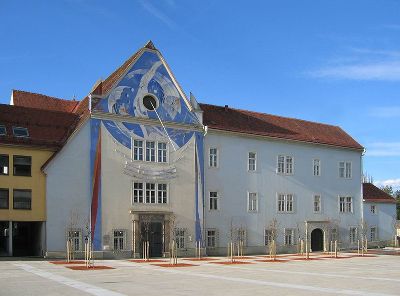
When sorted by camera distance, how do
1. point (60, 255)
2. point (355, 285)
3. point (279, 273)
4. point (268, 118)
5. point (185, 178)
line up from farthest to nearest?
point (268, 118), point (185, 178), point (60, 255), point (279, 273), point (355, 285)

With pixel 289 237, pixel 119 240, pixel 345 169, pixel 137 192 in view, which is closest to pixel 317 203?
pixel 289 237

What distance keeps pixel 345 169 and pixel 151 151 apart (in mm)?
22022

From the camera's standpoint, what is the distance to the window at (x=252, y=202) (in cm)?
4672

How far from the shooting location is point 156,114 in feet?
137

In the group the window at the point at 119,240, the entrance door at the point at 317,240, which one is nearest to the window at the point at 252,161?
the entrance door at the point at 317,240

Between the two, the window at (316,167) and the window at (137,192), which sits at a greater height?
the window at (316,167)

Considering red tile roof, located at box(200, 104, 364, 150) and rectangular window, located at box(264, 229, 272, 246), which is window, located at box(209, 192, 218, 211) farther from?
rectangular window, located at box(264, 229, 272, 246)

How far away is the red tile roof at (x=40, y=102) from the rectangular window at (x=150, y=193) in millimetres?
10466

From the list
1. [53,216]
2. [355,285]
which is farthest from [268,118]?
[355,285]

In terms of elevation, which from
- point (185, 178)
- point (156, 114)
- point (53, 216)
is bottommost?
point (53, 216)

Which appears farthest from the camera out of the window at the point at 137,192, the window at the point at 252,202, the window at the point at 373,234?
the window at the point at 373,234

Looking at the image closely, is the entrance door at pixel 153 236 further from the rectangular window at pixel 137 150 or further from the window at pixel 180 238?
the rectangular window at pixel 137 150

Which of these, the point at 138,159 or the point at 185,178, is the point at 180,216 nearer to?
the point at 185,178

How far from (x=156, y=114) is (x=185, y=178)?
17.9ft
